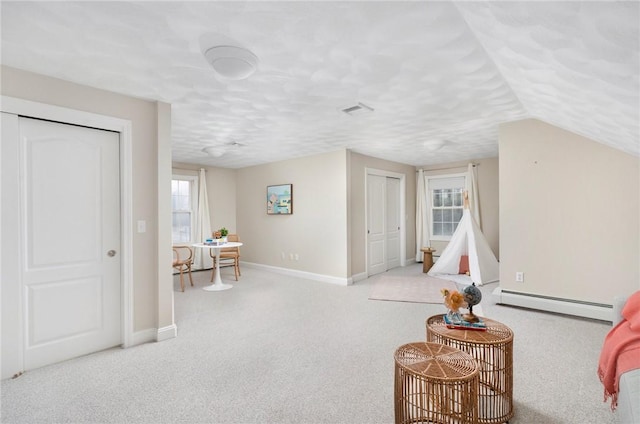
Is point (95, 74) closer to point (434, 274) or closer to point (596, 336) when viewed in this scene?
point (596, 336)

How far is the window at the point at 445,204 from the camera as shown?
279 inches

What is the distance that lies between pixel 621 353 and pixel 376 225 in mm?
4692

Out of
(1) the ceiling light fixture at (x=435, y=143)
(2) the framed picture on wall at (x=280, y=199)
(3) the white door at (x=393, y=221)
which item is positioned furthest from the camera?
(3) the white door at (x=393, y=221)

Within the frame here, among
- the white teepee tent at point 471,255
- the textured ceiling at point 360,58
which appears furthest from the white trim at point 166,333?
the white teepee tent at point 471,255

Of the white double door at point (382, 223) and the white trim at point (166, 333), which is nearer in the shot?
the white trim at point (166, 333)

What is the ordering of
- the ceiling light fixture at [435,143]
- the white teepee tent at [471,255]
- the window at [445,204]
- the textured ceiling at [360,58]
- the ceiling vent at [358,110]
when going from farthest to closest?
1. the window at [445,204]
2. the white teepee tent at [471,255]
3. the ceiling light fixture at [435,143]
4. the ceiling vent at [358,110]
5. the textured ceiling at [360,58]

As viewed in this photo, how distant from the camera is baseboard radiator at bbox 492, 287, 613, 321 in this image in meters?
3.47

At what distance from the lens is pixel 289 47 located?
210 cm

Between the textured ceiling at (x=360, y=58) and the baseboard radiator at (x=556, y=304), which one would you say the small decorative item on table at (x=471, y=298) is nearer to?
the textured ceiling at (x=360, y=58)

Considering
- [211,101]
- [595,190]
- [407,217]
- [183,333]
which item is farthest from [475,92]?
[407,217]

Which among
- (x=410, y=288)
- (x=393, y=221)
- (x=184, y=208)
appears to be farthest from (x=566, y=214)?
(x=184, y=208)

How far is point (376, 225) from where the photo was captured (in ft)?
21.0

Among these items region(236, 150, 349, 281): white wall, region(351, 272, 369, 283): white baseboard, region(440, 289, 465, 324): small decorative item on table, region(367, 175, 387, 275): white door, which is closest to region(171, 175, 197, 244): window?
region(236, 150, 349, 281): white wall

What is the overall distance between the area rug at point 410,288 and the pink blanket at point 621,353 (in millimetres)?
2442
